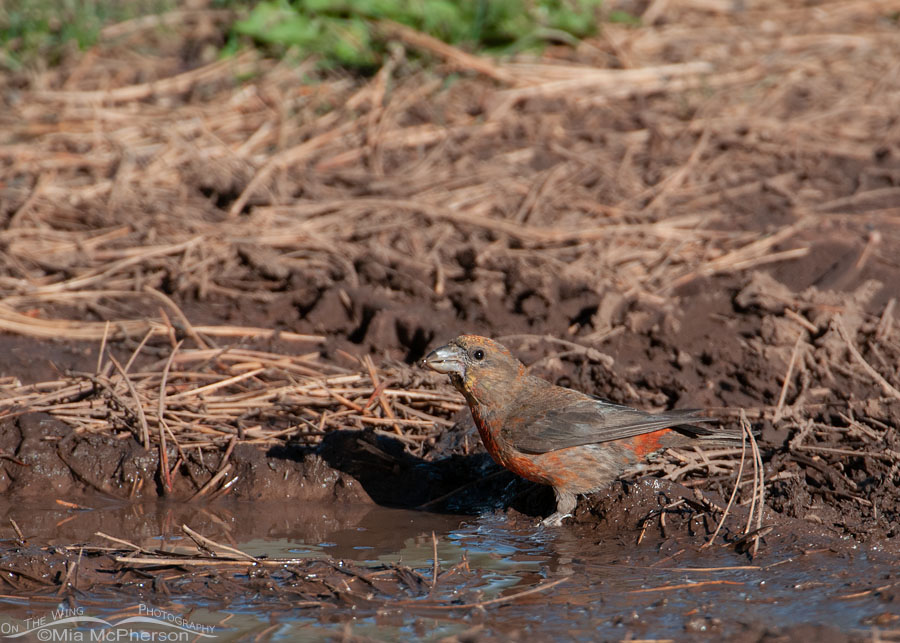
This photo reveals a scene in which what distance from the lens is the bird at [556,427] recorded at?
443cm

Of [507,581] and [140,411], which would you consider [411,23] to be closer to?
[140,411]

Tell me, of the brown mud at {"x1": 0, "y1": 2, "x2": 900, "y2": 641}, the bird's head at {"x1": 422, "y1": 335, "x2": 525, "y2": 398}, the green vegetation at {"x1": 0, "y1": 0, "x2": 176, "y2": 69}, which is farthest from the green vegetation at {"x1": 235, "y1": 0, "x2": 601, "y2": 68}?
the bird's head at {"x1": 422, "y1": 335, "x2": 525, "y2": 398}

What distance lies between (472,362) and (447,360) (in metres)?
0.13

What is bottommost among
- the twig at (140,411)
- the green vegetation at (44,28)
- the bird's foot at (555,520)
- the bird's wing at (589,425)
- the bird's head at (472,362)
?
the bird's foot at (555,520)

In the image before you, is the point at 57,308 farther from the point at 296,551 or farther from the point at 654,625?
the point at 654,625

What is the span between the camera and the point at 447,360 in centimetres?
461

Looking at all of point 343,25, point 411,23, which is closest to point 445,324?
point 411,23

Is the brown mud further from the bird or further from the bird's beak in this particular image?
the bird's beak

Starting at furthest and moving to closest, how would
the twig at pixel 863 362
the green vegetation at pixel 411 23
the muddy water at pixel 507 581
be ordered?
the green vegetation at pixel 411 23
the twig at pixel 863 362
the muddy water at pixel 507 581

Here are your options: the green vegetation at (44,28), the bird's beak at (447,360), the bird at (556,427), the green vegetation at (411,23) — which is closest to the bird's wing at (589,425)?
the bird at (556,427)

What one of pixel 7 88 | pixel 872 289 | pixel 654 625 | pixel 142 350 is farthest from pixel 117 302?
pixel 872 289

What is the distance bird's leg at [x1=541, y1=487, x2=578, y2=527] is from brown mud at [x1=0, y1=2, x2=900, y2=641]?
9 centimetres

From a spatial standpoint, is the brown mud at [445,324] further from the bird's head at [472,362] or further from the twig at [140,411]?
the bird's head at [472,362]

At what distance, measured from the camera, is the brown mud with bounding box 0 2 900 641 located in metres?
3.80
